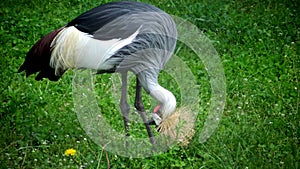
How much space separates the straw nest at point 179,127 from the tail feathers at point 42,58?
92 centimetres

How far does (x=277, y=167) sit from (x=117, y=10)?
1442 mm

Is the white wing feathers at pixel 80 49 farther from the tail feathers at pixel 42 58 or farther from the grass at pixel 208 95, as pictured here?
the grass at pixel 208 95

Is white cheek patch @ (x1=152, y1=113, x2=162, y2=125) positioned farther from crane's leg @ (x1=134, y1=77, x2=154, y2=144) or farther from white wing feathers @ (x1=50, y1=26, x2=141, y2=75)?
white wing feathers @ (x1=50, y1=26, x2=141, y2=75)

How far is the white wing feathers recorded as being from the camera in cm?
437

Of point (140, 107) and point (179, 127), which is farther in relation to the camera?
point (140, 107)

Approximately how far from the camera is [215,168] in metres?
4.36

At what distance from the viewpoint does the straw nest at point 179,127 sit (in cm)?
435

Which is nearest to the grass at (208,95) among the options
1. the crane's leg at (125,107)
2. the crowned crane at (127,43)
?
the crane's leg at (125,107)

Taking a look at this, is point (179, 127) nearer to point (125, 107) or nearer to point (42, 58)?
point (125, 107)

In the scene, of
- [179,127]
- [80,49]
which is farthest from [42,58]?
[179,127]

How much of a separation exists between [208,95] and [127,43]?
1.54 metres

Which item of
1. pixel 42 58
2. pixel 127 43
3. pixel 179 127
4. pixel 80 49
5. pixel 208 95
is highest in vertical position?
pixel 127 43

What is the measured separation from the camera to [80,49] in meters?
4.49

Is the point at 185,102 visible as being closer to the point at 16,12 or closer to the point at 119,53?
the point at 119,53
